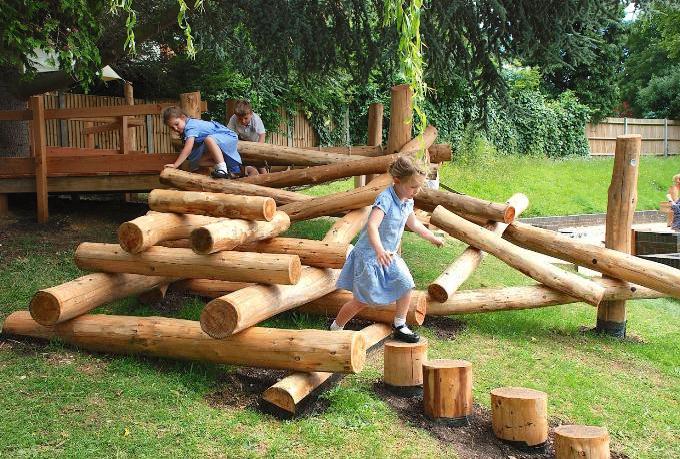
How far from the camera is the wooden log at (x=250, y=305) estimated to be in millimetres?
5531

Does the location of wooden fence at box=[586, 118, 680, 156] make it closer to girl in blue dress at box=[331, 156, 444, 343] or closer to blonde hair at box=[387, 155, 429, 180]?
girl in blue dress at box=[331, 156, 444, 343]

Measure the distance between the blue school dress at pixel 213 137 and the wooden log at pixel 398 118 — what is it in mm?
1985

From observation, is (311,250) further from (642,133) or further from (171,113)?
(642,133)

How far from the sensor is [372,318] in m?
7.20

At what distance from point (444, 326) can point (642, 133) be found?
32452 mm

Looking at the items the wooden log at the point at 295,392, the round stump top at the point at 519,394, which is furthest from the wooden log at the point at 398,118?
the round stump top at the point at 519,394

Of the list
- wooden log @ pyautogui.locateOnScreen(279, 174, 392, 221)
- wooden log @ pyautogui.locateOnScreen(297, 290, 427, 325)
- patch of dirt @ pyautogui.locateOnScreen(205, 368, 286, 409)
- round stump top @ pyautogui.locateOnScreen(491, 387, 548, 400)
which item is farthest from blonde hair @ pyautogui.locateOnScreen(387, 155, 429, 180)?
wooden log @ pyautogui.locateOnScreen(279, 174, 392, 221)

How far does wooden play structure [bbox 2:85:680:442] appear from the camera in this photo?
18.0ft

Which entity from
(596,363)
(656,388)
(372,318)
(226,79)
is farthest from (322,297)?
(226,79)

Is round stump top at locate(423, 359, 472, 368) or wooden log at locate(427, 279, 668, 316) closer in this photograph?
round stump top at locate(423, 359, 472, 368)

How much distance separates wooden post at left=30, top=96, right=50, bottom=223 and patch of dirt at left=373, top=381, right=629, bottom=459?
670 cm

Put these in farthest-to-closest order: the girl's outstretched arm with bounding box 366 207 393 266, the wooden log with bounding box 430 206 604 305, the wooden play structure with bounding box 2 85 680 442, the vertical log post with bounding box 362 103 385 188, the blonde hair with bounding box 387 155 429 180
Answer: the vertical log post with bounding box 362 103 385 188
the wooden log with bounding box 430 206 604 305
the blonde hair with bounding box 387 155 429 180
the girl's outstretched arm with bounding box 366 207 393 266
the wooden play structure with bounding box 2 85 680 442

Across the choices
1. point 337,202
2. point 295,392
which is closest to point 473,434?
point 295,392

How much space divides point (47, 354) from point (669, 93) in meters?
39.8
